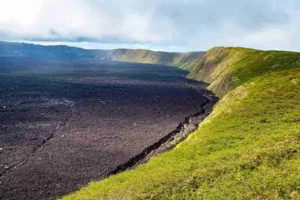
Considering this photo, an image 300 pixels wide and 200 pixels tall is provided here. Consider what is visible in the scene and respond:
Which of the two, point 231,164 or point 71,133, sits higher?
point 231,164

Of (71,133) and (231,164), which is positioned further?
(71,133)

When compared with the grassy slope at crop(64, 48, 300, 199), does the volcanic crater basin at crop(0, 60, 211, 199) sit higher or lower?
lower

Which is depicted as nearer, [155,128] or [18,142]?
[18,142]

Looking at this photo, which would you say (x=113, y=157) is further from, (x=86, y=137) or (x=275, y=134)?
(x=275, y=134)

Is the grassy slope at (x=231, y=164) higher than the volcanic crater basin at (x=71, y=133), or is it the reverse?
the grassy slope at (x=231, y=164)

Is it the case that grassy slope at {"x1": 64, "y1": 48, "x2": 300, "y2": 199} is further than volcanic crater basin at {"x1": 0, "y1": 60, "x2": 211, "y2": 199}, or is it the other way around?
volcanic crater basin at {"x1": 0, "y1": 60, "x2": 211, "y2": 199}

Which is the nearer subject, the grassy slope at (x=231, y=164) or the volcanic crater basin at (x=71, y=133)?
the grassy slope at (x=231, y=164)

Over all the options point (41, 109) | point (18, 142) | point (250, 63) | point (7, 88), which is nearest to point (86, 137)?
point (18, 142)

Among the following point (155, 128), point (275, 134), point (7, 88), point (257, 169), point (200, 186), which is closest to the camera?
point (200, 186)
